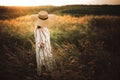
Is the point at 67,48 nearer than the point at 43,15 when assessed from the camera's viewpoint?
No

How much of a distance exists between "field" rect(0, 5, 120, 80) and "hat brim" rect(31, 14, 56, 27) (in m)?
0.12

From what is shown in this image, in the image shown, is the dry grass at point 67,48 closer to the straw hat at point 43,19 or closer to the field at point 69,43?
the field at point 69,43

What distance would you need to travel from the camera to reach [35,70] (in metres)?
4.45

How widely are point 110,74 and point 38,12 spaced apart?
152 cm

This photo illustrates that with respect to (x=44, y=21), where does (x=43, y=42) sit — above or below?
below

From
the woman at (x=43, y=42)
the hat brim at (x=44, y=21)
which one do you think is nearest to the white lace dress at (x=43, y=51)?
the woman at (x=43, y=42)

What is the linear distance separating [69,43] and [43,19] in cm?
59

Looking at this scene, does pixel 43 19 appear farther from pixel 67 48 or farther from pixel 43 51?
pixel 67 48

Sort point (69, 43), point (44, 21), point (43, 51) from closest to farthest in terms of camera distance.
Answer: point (44, 21), point (43, 51), point (69, 43)

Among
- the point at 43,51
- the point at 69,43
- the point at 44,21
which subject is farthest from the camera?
the point at 69,43

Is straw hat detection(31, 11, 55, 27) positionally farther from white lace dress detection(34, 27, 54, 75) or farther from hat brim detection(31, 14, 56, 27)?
white lace dress detection(34, 27, 54, 75)

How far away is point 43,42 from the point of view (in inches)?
174

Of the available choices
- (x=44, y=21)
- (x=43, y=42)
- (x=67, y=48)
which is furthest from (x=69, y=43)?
(x=44, y=21)

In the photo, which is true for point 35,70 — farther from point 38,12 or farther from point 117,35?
point 117,35
